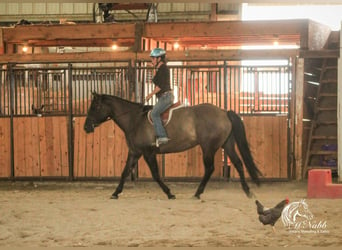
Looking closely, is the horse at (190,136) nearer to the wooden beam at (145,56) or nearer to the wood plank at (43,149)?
the wooden beam at (145,56)

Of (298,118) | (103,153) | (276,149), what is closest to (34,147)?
(103,153)

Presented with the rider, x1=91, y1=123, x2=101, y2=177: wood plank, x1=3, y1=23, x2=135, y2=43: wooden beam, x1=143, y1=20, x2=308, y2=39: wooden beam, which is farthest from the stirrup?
x1=3, y1=23, x2=135, y2=43: wooden beam

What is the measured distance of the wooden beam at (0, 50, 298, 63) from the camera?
12.1 metres

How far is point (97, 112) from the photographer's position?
10570 millimetres

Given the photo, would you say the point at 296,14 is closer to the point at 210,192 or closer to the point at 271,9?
the point at 271,9

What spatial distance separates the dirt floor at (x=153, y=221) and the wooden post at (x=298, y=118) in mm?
1197

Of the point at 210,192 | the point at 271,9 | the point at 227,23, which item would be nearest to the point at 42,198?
the point at 210,192

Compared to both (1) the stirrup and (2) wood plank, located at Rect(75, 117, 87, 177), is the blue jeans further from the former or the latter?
(2) wood plank, located at Rect(75, 117, 87, 177)

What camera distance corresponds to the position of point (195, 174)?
40.0ft

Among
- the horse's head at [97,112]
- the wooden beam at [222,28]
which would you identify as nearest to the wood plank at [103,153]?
the horse's head at [97,112]

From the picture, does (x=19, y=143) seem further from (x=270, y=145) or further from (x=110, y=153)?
(x=270, y=145)

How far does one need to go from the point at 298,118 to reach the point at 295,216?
192 inches

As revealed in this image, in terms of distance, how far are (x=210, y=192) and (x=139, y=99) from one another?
99.0 inches

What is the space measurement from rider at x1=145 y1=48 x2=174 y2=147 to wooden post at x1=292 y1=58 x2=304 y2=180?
3.20 meters
